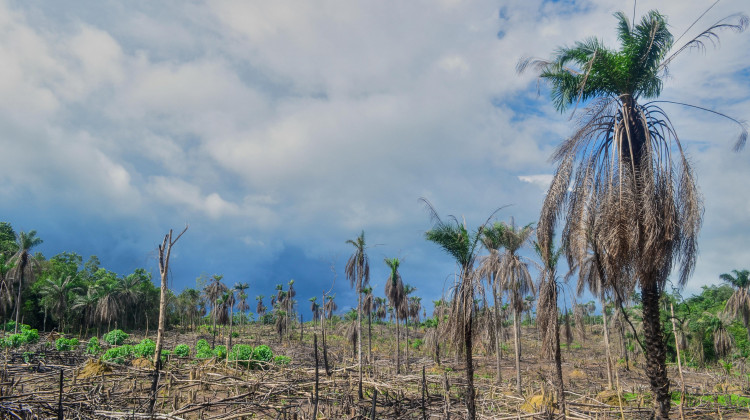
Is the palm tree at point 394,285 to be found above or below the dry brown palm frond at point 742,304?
above

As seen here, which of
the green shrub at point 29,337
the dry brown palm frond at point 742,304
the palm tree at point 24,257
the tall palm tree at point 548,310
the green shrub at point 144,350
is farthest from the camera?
the palm tree at point 24,257

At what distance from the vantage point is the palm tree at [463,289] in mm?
14070

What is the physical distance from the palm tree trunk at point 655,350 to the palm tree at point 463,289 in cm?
489

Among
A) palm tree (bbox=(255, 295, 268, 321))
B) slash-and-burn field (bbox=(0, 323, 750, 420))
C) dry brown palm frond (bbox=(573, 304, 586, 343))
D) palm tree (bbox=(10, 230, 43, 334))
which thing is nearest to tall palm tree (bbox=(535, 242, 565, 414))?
dry brown palm frond (bbox=(573, 304, 586, 343))

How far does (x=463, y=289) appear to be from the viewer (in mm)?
14336

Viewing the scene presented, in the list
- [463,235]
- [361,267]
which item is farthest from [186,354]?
[463,235]

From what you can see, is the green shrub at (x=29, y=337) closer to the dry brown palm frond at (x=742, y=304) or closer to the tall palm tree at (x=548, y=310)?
the tall palm tree at (x=548, y=310)

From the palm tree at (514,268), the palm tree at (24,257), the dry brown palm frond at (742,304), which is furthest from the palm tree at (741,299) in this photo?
the palm tree at (24,257)

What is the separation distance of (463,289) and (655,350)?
5595mm

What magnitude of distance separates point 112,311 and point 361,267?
3679 cm

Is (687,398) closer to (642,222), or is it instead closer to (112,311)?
(642,222)

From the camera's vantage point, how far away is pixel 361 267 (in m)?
35.2

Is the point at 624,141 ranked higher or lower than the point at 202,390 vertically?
higher

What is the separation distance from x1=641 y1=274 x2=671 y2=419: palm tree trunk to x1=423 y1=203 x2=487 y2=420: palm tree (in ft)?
16.0
